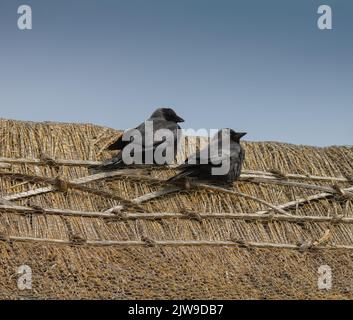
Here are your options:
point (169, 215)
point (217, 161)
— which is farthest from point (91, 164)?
point (217, 161)

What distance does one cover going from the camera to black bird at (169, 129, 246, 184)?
11.3 meters

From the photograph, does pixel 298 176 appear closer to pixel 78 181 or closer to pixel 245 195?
pixel 245 195

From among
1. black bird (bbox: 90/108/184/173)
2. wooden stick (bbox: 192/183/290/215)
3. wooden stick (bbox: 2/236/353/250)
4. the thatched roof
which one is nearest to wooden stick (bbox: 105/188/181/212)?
the thatched roof

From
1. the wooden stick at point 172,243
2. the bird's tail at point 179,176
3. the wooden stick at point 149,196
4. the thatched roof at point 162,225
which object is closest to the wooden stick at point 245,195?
the thatched roof at point 162,225

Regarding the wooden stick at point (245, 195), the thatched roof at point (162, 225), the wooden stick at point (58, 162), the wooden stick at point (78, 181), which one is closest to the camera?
the thatched roof at point (162, 225)

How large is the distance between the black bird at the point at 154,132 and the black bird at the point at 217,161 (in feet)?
1.01

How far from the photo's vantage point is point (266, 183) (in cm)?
1189

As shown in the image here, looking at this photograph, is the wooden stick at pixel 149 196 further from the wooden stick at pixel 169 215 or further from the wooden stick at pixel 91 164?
the wooden stick at pixel 91 164

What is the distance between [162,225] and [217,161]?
3.68 ft

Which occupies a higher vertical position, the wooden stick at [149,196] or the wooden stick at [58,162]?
the wooden stick at [58,162]

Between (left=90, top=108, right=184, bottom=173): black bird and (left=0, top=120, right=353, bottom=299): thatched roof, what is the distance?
19 cm

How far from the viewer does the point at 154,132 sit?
1122 cm

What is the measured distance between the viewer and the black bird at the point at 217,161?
37.1ft

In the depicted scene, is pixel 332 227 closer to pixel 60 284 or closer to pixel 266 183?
pixel 266 183
